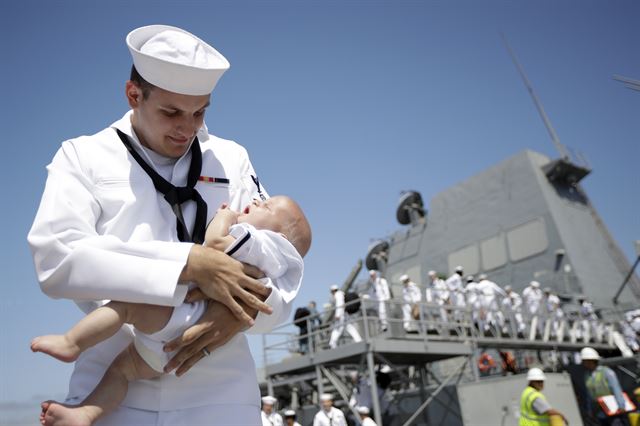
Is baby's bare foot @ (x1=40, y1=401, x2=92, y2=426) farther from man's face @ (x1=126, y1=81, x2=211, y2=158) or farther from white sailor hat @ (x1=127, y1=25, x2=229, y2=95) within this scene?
white sailor hat @ (x1=127, y1=25, x2=229, y2=95)

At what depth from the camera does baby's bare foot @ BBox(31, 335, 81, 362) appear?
1272 mm

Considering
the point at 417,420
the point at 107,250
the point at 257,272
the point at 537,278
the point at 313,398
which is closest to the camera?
the point at 107,250

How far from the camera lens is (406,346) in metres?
11.4

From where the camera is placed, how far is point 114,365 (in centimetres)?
137

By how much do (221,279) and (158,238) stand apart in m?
0.27

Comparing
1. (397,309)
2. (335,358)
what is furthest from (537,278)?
(335,358)

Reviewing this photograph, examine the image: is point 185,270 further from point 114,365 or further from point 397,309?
point 397,309

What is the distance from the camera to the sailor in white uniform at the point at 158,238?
1300 mm

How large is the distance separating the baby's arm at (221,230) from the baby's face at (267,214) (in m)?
0.09

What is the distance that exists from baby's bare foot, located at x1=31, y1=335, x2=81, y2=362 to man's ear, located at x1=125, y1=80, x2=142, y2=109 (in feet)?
2.17

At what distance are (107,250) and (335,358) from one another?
1074cm

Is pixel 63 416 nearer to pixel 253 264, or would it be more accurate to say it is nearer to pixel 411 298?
pixel 253 264

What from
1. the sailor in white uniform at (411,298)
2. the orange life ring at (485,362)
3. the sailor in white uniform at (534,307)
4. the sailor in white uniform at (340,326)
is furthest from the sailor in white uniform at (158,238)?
the orange life ring at (485,362)

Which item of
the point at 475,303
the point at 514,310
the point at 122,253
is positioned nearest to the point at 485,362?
the point at 514,310
